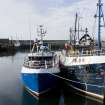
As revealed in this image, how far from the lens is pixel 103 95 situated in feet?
79.3

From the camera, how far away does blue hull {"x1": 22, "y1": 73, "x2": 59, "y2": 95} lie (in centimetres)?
2583

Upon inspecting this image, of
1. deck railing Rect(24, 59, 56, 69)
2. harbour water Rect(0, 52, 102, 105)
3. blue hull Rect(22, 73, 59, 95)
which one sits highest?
deck railing Rect(24, 59, 56, 69)

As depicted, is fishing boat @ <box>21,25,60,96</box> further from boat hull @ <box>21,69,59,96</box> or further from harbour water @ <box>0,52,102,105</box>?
harbour water @ <box>0,52,102,105</box>

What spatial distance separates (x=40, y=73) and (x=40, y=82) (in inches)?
32.0

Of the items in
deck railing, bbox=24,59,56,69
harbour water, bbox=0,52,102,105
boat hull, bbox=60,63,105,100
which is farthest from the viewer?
deck railing, bbox=24,59,56,69

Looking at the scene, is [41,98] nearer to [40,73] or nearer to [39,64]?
[40,73]

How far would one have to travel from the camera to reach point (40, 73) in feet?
84.7

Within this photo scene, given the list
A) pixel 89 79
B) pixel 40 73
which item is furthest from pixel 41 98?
pixel 89 79

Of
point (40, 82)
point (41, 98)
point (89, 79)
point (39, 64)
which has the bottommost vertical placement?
point (41, 98)

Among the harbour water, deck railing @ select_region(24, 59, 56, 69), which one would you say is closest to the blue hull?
the harbour water

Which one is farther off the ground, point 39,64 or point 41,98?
point 39,64

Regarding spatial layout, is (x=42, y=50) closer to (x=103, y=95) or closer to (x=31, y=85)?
(x=31, y=85)

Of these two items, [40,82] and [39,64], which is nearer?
[40,82]

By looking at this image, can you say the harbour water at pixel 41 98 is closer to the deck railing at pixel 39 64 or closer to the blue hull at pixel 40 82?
the blue hull at pixel 40 82
